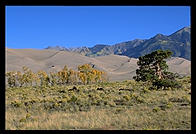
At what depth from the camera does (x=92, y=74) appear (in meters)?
62.3

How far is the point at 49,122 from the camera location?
843 centimetres
